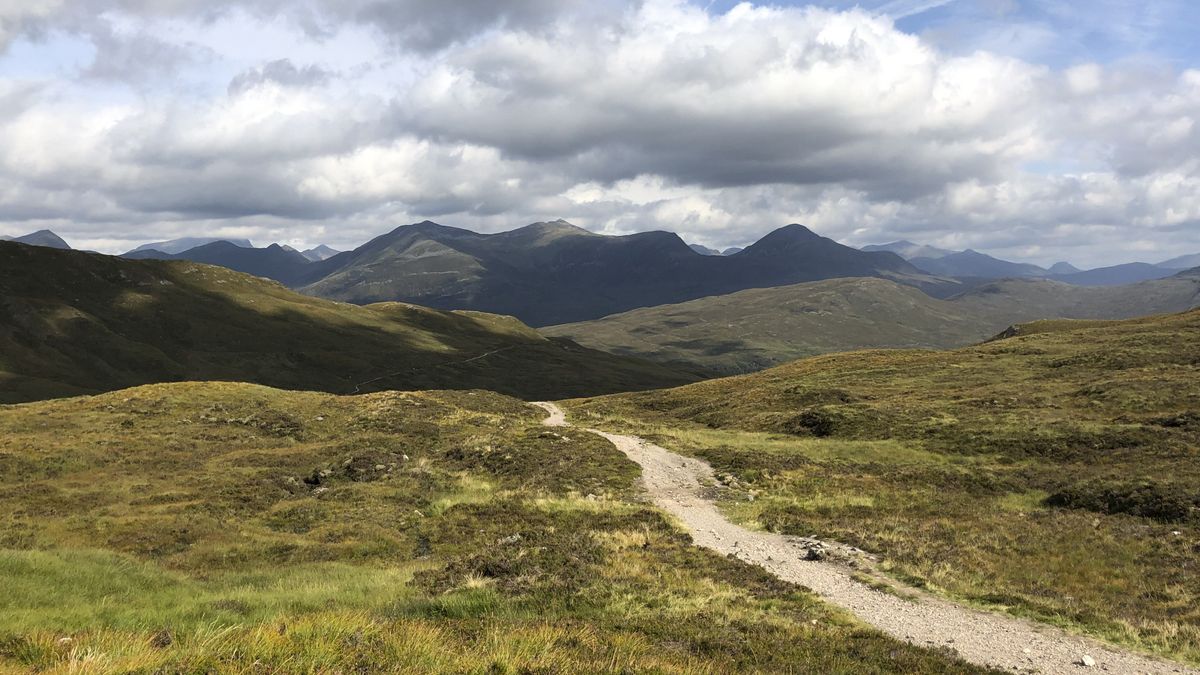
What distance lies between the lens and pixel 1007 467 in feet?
133

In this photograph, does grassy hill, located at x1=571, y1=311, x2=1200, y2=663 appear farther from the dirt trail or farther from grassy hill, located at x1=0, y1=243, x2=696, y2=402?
grassy hill, located at x1=0, y1=243, x2=696, y2=402

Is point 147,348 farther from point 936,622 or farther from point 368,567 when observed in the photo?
point 936,622

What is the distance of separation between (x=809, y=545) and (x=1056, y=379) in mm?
57501

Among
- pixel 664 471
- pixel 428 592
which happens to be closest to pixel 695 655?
pixel 428 592

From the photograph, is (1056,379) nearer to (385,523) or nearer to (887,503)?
(887,503)

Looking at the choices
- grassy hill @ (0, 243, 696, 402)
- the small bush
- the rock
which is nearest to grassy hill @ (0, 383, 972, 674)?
the rock

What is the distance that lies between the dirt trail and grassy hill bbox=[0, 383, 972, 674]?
1342mm

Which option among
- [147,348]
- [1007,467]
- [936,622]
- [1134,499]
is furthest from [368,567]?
[147,348]

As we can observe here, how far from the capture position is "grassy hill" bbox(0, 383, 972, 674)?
31.3 feet

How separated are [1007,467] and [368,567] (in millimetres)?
39880

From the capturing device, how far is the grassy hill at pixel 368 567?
9555 mm

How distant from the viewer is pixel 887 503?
3272cm

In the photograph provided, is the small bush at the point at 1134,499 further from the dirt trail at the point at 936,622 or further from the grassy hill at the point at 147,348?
the grassy hill at the point at 147,348

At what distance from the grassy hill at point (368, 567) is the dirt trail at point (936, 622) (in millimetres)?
1342
